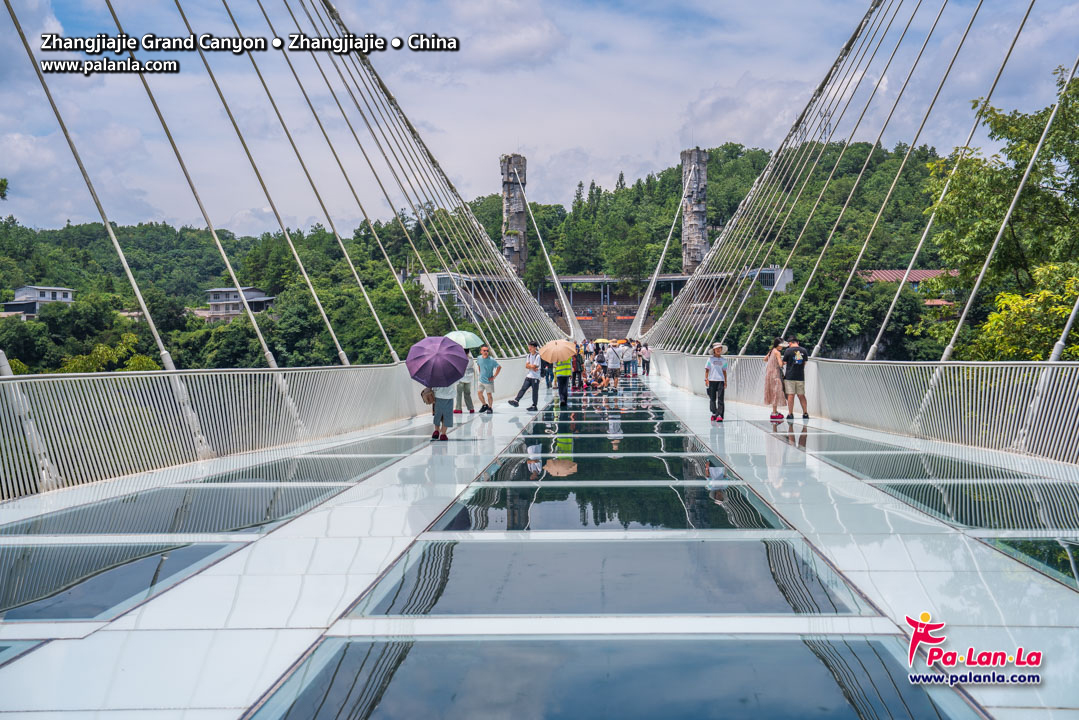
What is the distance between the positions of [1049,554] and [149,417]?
753 cm

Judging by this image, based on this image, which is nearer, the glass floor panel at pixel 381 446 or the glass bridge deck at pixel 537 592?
the glass bridge deck at pixel 537 592

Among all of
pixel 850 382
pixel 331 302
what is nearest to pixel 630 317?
pixel 331 302

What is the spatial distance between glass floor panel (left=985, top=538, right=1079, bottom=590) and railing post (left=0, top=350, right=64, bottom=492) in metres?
6.89

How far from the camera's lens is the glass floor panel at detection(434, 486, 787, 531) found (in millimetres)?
6039

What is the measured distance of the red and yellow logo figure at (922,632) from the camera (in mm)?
3549

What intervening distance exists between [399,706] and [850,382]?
11404mm

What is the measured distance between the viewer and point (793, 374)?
14422 millimetres

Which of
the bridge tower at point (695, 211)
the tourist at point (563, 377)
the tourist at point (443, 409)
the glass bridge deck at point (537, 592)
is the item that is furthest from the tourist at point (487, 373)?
the bridge tower at point (695, 211)

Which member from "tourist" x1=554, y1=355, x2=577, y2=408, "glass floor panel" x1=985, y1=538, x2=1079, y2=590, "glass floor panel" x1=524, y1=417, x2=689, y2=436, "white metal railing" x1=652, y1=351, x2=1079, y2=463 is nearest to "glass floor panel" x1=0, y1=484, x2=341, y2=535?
"glass floor panel" x1=985, y1=538, x2=1079, y2=590

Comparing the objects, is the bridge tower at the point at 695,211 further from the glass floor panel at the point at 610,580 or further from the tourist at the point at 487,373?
the glass floor panel at the point at 610,580

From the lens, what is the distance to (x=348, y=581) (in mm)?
4668

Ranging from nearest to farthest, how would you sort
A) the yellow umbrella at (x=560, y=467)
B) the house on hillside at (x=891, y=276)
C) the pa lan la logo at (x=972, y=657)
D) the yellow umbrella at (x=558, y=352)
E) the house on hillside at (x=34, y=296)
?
the pa lan la logo at (x=972, y=657)
the yellow umbrella at (x=560, y=467)
the yellow umbrella at (x=558, y=352)
the house on hillside at (x=34, y=296)
the house on hillside at (x=891, y=276)

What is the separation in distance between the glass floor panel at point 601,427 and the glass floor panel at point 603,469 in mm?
3060

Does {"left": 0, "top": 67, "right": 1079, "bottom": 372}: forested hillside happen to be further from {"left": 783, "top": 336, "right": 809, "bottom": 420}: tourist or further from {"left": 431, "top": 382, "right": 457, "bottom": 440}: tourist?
{"left": 431, "top": 382, "right": 457, "bottom": 440}: tourist
